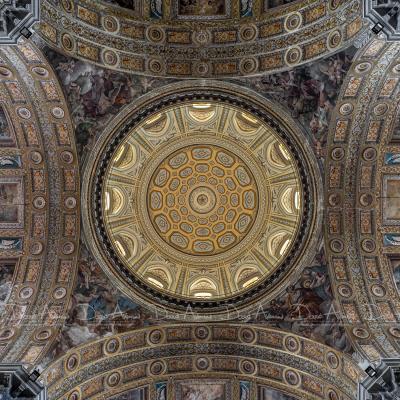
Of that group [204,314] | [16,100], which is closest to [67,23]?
[16,100]

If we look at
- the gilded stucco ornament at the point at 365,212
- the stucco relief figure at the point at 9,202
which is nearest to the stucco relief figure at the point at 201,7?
the gilded stucco ornament at the point at 365,212

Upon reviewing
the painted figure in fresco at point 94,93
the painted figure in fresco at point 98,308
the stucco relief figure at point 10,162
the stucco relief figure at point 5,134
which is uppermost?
the painted figure in fresco at point 94,93

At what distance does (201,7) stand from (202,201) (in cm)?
1013

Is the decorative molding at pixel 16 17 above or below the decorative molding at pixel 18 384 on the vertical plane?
above

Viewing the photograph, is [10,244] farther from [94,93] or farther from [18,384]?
[94,93]

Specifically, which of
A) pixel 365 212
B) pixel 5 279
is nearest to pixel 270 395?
pixel 365 212

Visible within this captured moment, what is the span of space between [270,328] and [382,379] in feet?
15.5

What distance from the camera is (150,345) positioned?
19.6m

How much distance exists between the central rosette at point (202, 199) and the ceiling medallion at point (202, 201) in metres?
0.05

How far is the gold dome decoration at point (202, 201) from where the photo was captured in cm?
2262

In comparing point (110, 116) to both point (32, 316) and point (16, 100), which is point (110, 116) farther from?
point (32, 316)

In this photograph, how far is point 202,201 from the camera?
83.6 feet

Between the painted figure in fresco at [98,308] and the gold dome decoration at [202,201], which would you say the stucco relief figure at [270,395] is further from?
the painted figure in fresco at [98,308]

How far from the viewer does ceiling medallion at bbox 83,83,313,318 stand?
2256cm
